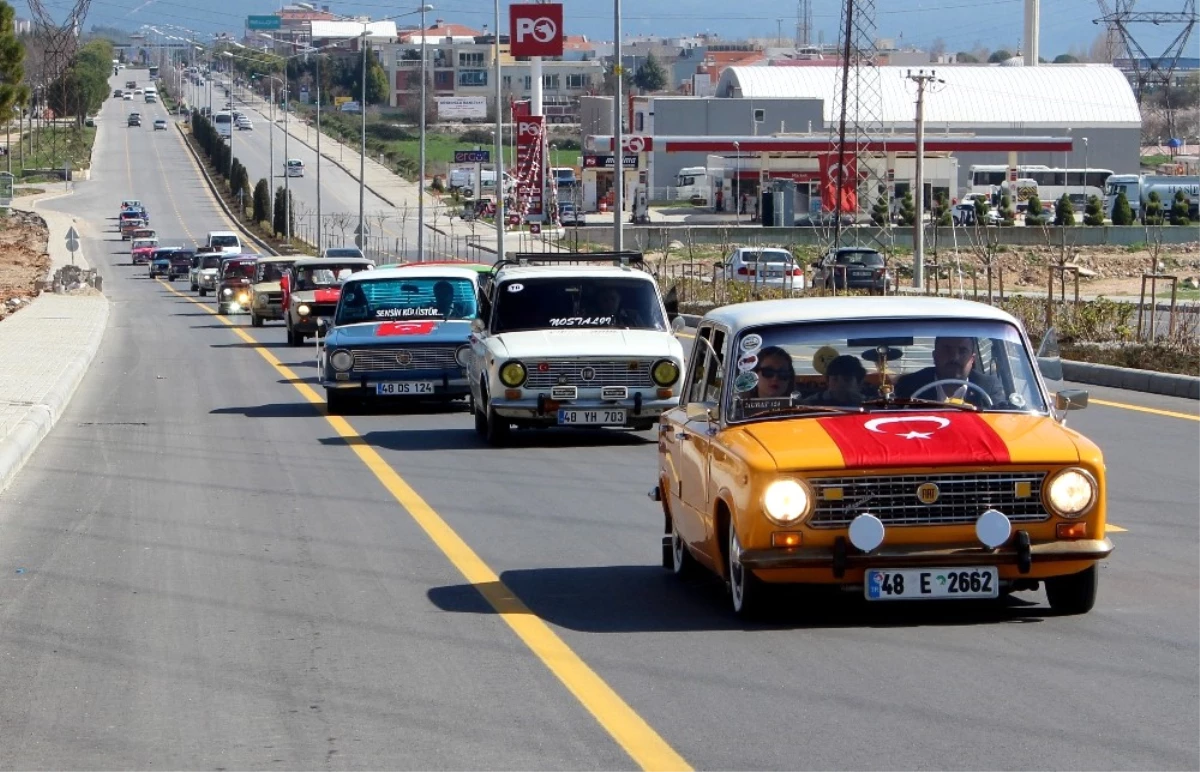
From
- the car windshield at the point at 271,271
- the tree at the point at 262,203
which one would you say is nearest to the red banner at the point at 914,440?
the car windshield at the point at 271,271

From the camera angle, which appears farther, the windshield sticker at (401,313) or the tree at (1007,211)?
the tree at (1007,211)

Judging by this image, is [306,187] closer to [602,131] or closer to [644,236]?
[602,131]

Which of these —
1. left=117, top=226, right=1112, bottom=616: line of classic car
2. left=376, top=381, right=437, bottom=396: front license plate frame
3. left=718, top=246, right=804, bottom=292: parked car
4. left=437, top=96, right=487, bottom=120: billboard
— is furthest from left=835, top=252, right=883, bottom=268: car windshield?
left=437, top=96, right=487, bottom=120: billboard

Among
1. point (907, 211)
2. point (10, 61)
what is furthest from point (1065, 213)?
point (10, 61)

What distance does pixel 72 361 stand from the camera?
28641 mm

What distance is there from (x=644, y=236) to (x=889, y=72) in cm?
4930

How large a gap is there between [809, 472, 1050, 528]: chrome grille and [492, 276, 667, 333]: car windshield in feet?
33.1

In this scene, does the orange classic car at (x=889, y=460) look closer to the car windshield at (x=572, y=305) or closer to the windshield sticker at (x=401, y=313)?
the car windshield at (x=572, y=305)

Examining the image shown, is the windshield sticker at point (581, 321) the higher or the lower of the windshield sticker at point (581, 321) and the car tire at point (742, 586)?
the higher

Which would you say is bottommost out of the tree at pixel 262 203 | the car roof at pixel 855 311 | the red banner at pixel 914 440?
the tree at pixel 262 203

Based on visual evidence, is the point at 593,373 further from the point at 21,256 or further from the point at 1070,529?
the point at 21,256

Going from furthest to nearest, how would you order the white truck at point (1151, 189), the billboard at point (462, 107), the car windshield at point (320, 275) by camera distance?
the billboard at point (462, 107) < the white truck at point (1151, 189) < the car windshield at point (320, 275)

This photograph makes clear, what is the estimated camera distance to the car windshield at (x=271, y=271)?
44.4 meters

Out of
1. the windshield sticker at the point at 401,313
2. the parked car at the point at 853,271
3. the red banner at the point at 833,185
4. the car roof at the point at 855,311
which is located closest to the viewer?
the car roof at the point at 855,311
